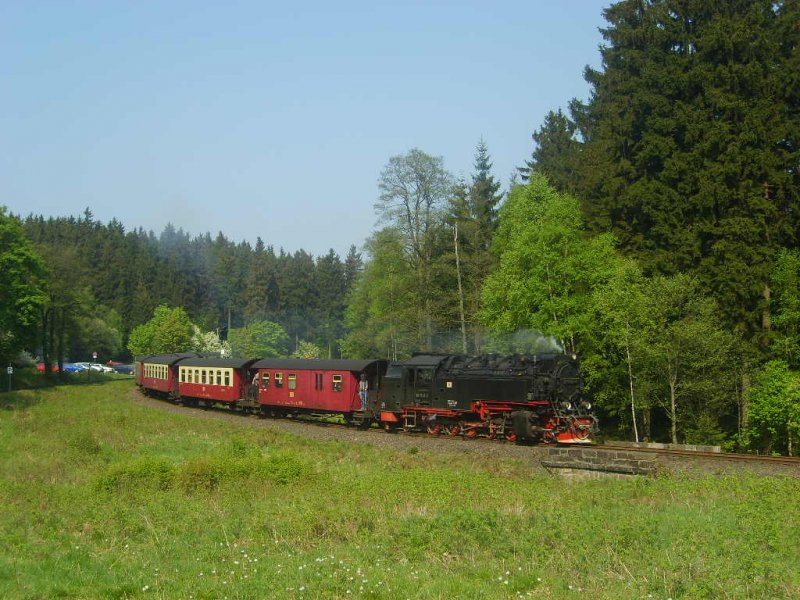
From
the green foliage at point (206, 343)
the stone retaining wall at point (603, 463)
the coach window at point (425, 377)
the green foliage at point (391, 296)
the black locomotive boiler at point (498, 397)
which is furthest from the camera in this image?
the green foliage at point (206, 343)

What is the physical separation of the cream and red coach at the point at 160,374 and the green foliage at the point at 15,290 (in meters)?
10.5

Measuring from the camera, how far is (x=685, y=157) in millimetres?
34156

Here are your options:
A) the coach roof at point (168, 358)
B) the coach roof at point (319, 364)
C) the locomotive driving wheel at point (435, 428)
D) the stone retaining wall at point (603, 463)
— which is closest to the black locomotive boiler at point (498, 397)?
the locomotive driving wheel at point (435, 428)

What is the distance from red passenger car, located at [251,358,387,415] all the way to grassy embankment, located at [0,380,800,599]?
11596 mm

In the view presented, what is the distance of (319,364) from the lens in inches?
1345

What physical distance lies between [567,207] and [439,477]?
24980 mm

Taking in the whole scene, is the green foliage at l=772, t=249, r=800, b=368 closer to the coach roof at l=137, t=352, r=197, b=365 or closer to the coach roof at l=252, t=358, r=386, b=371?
the coach roof at l=252, t=358, r=386, b=371

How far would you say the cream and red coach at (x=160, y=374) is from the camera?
4750cm

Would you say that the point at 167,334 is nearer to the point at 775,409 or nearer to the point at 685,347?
the point at 685,347

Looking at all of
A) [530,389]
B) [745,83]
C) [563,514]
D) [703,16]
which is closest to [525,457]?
[530,389]

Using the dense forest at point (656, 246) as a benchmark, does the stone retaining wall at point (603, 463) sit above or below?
below

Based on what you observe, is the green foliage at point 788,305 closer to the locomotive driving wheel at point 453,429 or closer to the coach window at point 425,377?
the locomotive driving wheel at point 453,429

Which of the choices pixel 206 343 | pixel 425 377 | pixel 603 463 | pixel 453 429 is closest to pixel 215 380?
pixel 425 377

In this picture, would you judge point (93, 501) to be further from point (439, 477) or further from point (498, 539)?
point (498, 539)
